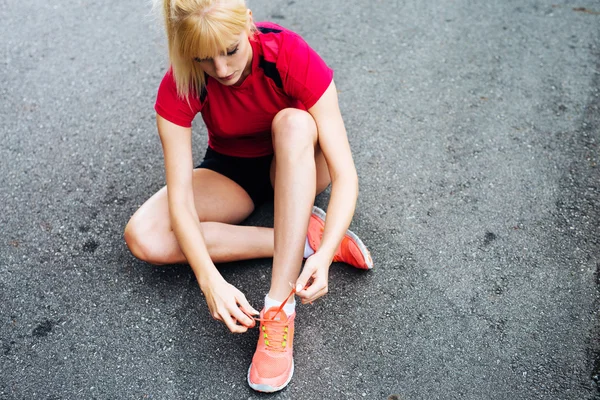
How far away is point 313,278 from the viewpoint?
1.70m

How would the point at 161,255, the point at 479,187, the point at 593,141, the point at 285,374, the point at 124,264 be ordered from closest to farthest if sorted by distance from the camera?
the point at 285,374, the point at 161,255, the point at 124,264, the point at 479,187, the point at 593,141

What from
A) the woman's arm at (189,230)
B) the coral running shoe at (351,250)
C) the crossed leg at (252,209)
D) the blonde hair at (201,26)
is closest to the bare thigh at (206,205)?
the crossed leg at (252,209)

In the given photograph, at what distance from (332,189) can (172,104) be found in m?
0.59

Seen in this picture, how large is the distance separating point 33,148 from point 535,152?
238 cm

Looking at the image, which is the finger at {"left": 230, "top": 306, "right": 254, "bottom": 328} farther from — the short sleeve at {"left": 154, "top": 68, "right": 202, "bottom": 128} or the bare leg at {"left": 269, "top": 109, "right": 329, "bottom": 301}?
the short sleeve at {"left": 154, "top": 68, "right": 202, "bottom": 128}

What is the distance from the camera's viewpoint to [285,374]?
180cm

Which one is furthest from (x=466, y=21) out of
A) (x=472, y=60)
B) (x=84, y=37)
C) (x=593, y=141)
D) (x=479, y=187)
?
(x=84, y=37)

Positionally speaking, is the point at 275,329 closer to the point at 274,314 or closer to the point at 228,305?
the point at 274,314

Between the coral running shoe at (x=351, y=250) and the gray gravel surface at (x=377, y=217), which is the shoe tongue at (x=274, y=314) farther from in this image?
the coral running shoe at (x=351, y=250)

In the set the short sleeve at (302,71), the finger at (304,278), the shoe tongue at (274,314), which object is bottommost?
the shoe tongue at (274,314)

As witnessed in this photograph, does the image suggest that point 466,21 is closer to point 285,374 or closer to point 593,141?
point 593,141

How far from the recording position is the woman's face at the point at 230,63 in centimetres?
164

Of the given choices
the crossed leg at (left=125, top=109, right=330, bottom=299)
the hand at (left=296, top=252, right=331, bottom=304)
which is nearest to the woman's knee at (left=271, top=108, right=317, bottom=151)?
the crossed leg at (left=125, top=109, right=330, bottom=299)

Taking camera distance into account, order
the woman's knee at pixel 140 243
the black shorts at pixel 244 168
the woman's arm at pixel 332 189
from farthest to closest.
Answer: the black shorts at pixel 244 168 → the woman's knee at pixel 140 243 → the woman's arm at pixel 332 189
